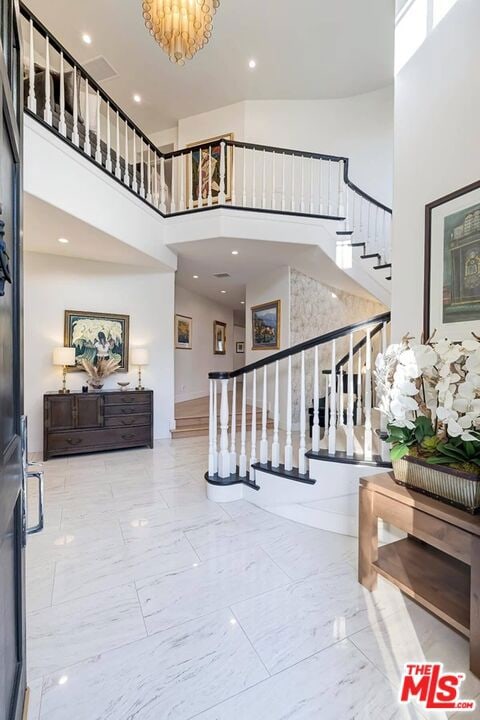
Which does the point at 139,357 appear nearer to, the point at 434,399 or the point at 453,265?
the point at 434,399

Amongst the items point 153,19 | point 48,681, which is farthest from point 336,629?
point 153,19

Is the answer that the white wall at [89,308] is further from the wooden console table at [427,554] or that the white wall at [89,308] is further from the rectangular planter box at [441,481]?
the rectangular planter box at [441,481]

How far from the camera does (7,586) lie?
0.81 metres

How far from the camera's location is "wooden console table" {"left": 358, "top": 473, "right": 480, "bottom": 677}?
1237mm

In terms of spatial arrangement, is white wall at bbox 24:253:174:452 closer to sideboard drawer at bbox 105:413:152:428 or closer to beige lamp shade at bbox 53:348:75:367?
beige lamp shade at bbox 53:348:75:367

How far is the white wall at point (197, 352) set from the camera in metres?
7.07

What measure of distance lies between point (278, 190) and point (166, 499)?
4630 mm

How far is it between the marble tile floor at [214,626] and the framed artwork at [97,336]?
2.64 m

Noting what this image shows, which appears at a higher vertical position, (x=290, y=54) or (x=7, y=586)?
(x=290, y=54)

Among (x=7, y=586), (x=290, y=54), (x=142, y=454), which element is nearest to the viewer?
(x=7, y=586)

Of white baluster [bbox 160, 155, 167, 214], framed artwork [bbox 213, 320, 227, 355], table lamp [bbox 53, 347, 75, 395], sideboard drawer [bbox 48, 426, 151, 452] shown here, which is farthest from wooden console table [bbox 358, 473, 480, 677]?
framed artwork [bbox 213, 320, 227, 355]

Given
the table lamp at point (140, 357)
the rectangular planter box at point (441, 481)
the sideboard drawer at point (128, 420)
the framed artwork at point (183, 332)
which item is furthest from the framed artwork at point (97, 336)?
the rectangular planter box at point (441, 481)

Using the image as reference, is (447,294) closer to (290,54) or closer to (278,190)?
(278,190)

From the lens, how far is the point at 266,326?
582 cm
